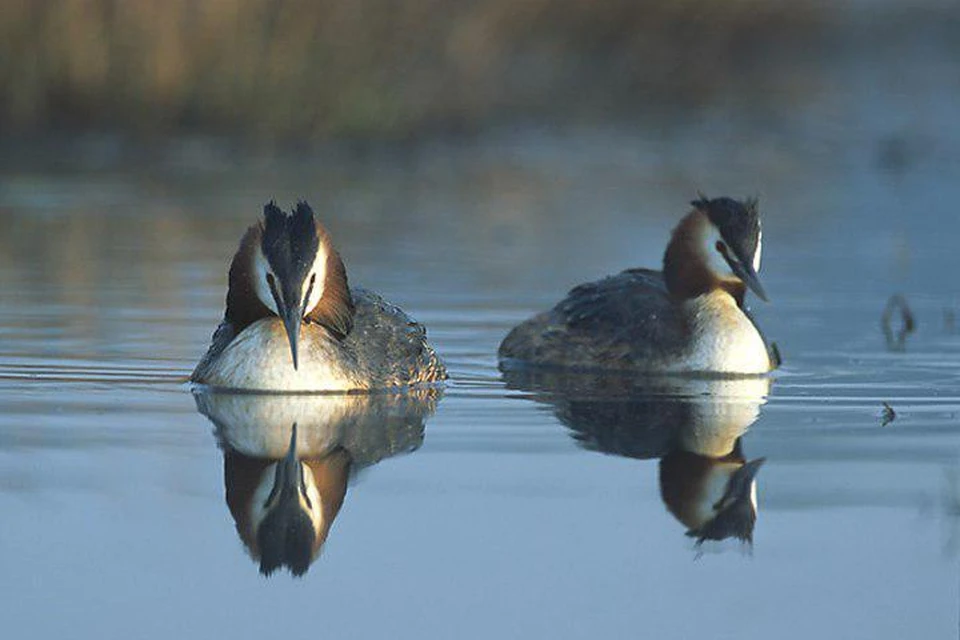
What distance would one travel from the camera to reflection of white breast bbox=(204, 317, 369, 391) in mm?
A: 10875

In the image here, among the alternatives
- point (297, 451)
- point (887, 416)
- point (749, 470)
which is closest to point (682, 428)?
point (887, 416)

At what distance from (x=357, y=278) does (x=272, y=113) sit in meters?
9.40

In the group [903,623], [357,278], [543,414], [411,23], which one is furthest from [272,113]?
[903,623]

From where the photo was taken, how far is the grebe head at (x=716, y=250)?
1273 cm

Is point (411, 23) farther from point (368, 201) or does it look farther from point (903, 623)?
point (903, 623)

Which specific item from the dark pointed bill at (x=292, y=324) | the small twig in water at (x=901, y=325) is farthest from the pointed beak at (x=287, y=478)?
the small twig in water at (x=901, y=325)

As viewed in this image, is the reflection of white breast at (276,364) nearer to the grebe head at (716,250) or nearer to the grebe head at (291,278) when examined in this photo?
the grebe head at (291,278)

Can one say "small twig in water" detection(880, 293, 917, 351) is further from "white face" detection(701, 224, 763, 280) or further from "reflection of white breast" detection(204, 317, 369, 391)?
"reflection of white breast" detection(204, 317, 369, 391)

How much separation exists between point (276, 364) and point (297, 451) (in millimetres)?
1535

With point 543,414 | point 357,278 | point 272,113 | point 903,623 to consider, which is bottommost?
point 903,623

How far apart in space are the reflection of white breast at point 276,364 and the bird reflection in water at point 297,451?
58 mm

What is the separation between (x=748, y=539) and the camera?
7.88 m

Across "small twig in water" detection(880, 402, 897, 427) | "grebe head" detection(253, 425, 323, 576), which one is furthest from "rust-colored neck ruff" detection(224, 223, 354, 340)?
"small twig in water" detection(880, 402, 897, 427)

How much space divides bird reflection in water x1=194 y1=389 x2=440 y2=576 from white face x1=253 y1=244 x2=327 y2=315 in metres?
0.43
